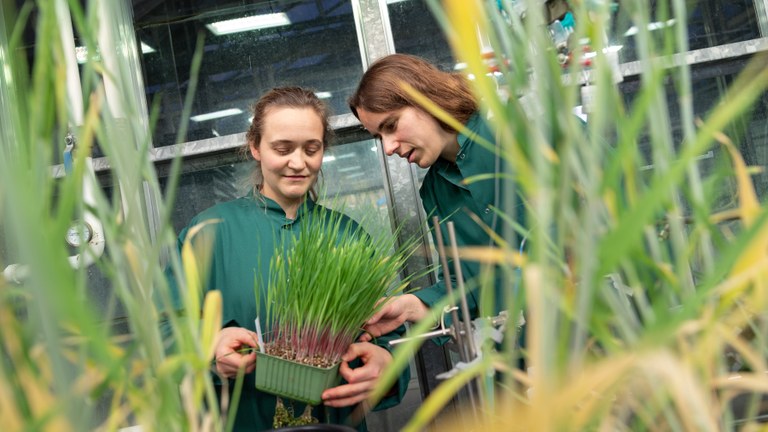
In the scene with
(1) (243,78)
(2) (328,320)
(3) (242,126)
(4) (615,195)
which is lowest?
(2) (328,320)

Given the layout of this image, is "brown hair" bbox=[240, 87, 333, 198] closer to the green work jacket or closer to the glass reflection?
the green work jacket

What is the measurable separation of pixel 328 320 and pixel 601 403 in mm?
765

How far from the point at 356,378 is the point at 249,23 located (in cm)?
178

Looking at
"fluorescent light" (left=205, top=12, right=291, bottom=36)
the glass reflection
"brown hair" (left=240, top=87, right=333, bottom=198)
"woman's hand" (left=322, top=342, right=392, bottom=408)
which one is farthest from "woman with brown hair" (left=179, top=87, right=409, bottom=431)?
"fluorescent light" (left=205, top=12, right=291, bottom=36)

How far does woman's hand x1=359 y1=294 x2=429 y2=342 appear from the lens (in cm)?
124

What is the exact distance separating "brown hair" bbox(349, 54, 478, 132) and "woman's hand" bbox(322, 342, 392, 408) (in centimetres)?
66

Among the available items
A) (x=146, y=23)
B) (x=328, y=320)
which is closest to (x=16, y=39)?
(x=328, y=320)

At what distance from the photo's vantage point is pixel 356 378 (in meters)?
1.08

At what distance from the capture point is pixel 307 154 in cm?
165

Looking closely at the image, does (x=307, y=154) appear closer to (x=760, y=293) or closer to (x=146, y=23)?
(x=146, y=23)

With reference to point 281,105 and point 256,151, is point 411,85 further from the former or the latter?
point 256,151

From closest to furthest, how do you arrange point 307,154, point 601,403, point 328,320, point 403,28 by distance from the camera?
point 601,403 < point 328,320 < point 307,154 < point 403,28

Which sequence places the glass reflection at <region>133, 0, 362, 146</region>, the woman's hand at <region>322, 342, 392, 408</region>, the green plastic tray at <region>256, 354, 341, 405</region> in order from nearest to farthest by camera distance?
the green plastic tray at <region>256, 354, 341, 405</region>, the woman's hand at <region>322, 342, 392, 408</region>, the glass reflection at <region>133, 0, 362, 146</region>

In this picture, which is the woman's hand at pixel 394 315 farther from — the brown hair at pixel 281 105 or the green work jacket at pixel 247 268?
the brown hair at pixel 281 105
